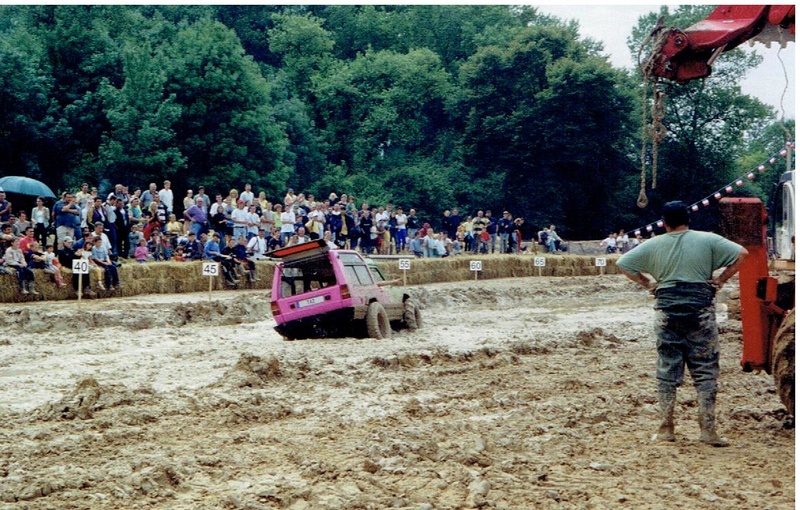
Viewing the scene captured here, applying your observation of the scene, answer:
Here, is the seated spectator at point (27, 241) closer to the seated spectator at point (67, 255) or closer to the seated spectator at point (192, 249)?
the seated spectator at point (67, 255)

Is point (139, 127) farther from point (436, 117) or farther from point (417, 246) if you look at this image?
point (436, 117)

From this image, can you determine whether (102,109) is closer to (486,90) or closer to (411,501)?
(486,90)

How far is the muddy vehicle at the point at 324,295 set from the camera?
17828 millimetres

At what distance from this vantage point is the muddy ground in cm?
698

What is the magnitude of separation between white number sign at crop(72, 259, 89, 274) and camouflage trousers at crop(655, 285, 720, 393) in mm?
15575

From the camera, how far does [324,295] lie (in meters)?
17.9

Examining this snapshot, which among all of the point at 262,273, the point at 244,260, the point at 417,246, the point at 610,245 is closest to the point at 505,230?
the point at 417,246

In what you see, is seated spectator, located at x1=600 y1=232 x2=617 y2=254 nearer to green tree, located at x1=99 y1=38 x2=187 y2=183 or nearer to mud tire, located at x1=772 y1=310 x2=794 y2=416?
green tree, located at x1=99 y1=38 x2=187 y2=183

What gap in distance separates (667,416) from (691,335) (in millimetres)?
717

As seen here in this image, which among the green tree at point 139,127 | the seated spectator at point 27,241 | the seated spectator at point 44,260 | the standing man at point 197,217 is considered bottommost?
the seated spectator at point 44,260

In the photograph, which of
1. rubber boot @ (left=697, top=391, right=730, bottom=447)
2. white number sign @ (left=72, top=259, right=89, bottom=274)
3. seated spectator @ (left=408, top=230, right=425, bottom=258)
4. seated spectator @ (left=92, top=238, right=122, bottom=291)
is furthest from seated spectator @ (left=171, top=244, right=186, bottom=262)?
rubber boot @ (left=697, top=391, right=730, bottom=447)

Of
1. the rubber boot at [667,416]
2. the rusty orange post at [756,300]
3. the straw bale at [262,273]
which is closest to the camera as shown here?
the rubber boot at [667,416]

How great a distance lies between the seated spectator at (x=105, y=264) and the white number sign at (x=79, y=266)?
1.07m

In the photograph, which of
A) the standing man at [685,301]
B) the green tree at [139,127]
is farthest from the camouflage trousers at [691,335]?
the green tree at [139,127]
